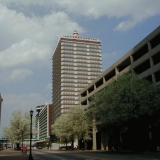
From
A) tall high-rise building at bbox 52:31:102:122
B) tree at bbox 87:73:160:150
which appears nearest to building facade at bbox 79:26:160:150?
tree at bbox 87:73:160:150

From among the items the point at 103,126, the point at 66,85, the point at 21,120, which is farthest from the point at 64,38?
the point at 103,126

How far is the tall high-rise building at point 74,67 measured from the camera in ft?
543

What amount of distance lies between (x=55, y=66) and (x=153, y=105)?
5783 inches

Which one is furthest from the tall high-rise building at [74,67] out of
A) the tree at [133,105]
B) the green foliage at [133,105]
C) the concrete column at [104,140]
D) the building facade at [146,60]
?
the green foliage at [133,105]

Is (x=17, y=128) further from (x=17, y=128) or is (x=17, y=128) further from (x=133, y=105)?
(x=133, y=105)

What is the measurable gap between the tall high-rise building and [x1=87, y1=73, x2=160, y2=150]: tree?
11665 cm

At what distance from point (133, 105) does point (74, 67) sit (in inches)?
4989

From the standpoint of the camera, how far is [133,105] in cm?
4462

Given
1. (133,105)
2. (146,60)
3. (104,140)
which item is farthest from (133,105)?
(104,140)

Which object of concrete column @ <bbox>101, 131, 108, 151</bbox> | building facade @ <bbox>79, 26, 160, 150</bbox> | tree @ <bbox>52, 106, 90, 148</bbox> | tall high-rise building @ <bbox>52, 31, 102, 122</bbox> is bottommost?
concrete column @ <bbox>101, 131, 108, 151</bbox>

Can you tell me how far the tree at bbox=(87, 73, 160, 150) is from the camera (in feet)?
145

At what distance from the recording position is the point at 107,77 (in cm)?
8319

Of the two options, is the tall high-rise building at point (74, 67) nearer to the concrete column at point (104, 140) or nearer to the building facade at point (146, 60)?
the concrete column at point (104, 140)

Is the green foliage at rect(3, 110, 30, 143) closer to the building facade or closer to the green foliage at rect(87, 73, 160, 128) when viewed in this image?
the building facade
